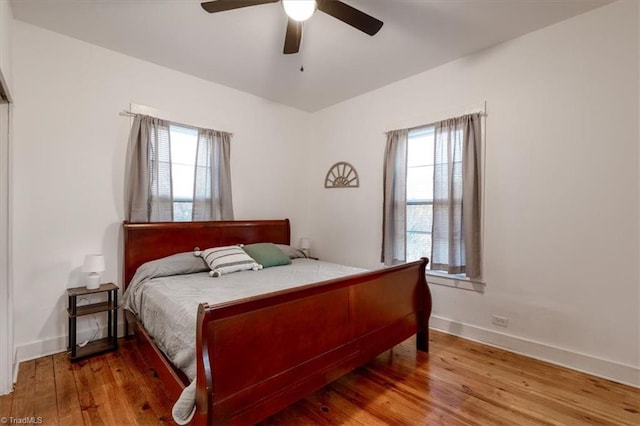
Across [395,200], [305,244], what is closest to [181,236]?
[305,244]

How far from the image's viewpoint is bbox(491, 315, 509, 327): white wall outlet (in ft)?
9.60

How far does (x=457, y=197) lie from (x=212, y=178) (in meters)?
2.88

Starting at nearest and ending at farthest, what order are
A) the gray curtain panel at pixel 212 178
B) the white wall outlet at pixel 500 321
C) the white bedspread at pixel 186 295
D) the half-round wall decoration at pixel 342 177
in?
Result: the white bedspread at pixel 186 295, the white wall outlet at pixel 500 321, the gray curtain panel at pixel 212 178, the half-round wall decoration at pixel 342 177

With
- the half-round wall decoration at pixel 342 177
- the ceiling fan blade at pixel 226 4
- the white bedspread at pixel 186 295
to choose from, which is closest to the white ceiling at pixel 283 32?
the ceiling fan blade at pixel 226 4

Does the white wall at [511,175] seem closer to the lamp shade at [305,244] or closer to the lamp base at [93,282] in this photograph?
the lamp base at [93,282]

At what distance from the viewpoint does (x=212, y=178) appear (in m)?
3.75

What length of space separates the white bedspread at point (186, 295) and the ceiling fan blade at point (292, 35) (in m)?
1.98

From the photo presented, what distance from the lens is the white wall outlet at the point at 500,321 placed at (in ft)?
9.60

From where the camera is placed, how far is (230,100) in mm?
4016

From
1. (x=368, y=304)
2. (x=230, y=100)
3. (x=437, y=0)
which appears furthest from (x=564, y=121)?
(x=230, y=100)

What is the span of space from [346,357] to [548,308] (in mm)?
1965

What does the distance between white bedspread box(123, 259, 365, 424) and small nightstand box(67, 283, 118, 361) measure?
15cm

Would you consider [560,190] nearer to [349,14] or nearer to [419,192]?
[419,192]

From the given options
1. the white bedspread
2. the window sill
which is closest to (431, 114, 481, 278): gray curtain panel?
the window sill
